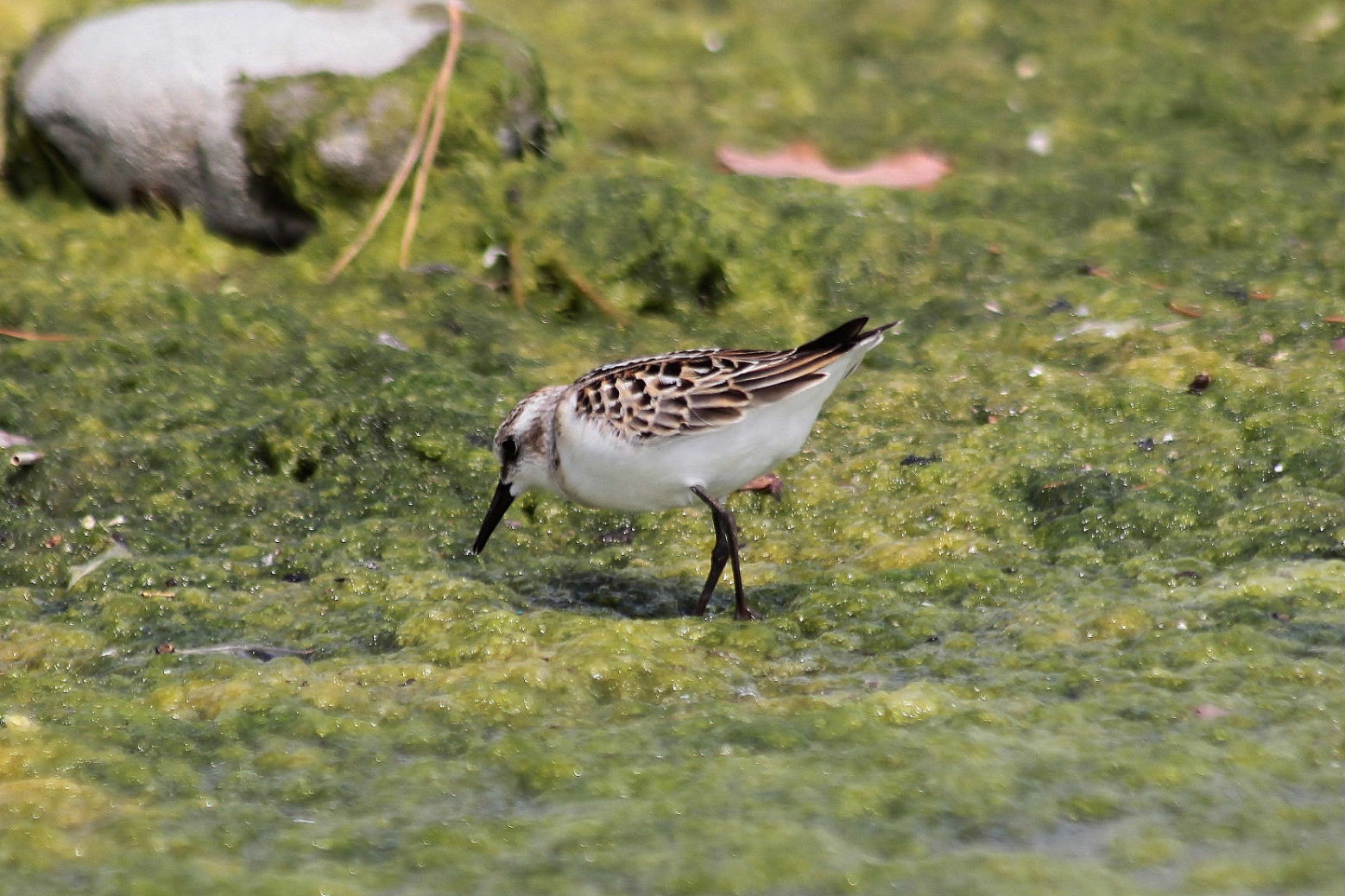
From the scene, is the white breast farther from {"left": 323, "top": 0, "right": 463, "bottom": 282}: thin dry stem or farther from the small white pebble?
the small white pebble

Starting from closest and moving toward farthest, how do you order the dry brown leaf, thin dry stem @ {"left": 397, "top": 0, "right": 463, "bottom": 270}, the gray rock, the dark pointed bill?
the dark pointed bill
the gray rock
thin dry stem @ {"left": 397, "top": 0, "right": 463, "bottom": 270}
the dry brown leaf

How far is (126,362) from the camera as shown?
20.3 feet

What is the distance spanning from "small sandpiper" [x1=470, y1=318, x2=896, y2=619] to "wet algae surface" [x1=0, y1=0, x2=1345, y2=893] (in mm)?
369

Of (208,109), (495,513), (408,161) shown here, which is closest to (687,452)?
(495,513)

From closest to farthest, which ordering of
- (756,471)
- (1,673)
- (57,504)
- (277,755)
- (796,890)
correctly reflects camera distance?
1. (796,890)
2. (277,755)
3. (1,673)
4. (756,471)
5. (57,504)

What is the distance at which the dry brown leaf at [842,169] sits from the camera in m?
7.75

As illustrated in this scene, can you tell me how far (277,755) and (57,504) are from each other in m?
1.92

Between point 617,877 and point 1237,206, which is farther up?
point 1237,206

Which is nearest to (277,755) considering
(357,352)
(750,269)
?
(357,352)

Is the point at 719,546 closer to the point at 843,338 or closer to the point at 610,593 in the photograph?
the point at 610,593

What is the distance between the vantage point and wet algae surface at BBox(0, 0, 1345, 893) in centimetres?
361

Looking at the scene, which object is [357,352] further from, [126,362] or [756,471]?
[756,471]

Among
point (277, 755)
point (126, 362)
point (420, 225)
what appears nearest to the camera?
point (277, 755)

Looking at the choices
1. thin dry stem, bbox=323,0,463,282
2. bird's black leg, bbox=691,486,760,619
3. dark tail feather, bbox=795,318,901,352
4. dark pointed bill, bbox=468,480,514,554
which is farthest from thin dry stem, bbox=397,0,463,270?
dark tail feather, bbox=795,318,901,352
